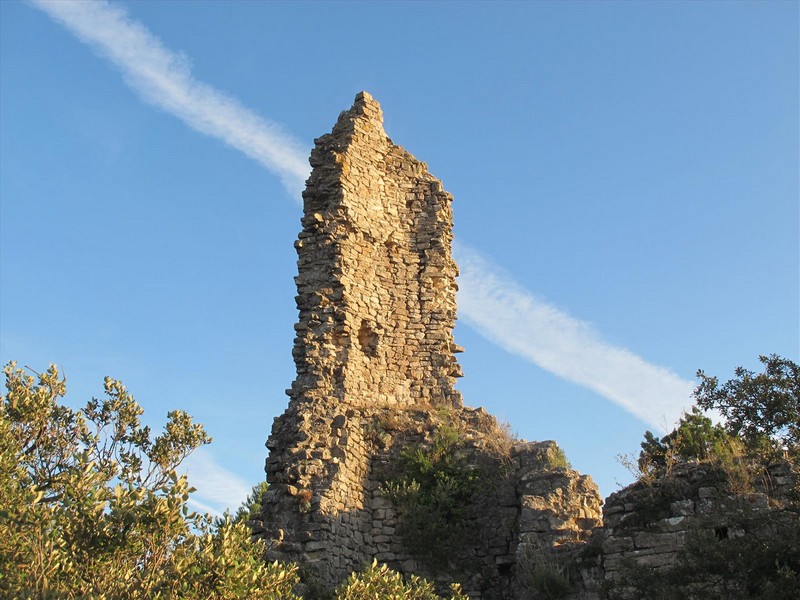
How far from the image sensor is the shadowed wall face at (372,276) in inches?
597

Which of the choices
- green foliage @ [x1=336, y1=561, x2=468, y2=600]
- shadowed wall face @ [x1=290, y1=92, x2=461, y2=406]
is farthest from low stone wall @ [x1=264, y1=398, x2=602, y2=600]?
green foliage @ [x1=336, y1=561, x2=468, y2=600]

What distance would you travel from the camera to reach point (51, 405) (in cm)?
1220

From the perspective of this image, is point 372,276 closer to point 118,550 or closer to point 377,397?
point 377,397

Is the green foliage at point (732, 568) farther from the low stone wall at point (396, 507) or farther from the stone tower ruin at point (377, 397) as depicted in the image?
the stone tower ruin at point (377, 397)

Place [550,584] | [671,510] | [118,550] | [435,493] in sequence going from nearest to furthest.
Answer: [118,550] < [671,510] < [550,584] < [435,493]

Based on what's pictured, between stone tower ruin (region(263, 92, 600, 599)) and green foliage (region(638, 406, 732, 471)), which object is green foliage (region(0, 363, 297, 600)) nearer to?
stone tower ruin (region(263, 92, 600, 599))

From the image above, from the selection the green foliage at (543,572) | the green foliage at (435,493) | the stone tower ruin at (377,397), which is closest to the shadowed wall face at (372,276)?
the stone tower ruin at (377,397)

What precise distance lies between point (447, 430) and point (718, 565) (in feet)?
19.8

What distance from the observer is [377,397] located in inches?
606

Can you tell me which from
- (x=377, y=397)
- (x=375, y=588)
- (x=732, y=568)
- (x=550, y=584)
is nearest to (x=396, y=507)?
(x=377, y=397)

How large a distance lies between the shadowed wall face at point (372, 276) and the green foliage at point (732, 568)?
624cm

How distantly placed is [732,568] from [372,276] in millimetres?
8600

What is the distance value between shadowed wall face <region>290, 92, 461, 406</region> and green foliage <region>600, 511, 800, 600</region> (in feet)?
20.5

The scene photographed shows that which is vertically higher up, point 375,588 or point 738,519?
point 738,519
